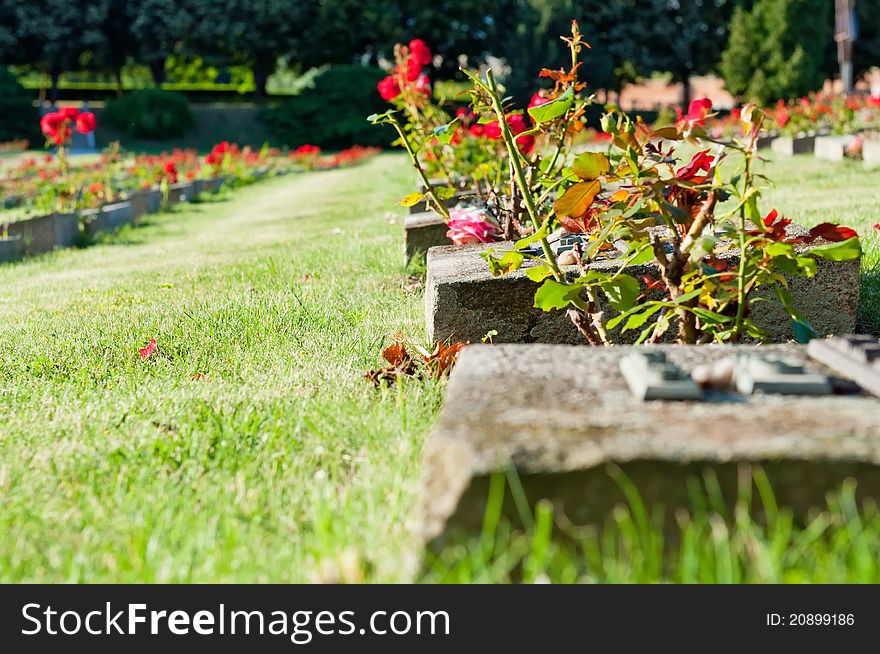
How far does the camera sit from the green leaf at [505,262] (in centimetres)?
251

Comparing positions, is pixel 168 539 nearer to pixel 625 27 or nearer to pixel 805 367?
pixel 805 367

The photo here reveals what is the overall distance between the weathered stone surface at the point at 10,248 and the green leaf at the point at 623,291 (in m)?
6.08

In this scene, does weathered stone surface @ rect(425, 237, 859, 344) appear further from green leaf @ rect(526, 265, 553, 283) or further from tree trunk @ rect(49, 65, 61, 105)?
tree trunk @ rect(49, 65, 61, 105)

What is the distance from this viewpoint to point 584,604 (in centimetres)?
118

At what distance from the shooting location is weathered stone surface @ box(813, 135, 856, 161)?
9.78 m

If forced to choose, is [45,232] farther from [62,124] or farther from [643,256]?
[643,256]

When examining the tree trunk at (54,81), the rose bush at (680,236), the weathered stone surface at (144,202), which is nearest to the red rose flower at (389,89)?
the rose bush at (680,236)

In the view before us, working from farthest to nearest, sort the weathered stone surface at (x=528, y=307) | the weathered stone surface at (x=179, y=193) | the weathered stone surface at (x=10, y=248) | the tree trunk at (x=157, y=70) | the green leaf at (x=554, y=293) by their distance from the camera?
the tree trunk at (x=157, y=70) → the weathered stone surface at (x=179, y=193) → the weathered stone surface at (x=10, y=248) → the weathered stone surface at (x=528, y=307) → the green leaf at (x=554, y=293)

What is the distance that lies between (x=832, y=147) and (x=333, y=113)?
23996 millimetres

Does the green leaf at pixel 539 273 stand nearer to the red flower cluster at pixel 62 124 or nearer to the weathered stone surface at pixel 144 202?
the red flower cluster at pixel 62 124

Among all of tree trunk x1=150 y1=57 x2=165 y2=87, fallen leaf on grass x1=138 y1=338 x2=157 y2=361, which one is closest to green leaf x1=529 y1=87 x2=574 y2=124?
fallen leaf on grass x1=138 y1=338 x2=157 y2=361

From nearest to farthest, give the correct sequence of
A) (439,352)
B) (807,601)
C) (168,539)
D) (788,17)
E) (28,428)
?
(807,601), (168,539), (28,428), (439,352), (788,17)

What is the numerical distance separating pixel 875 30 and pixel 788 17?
22.8 ft

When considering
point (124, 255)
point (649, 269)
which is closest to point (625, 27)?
point (124, 255)
